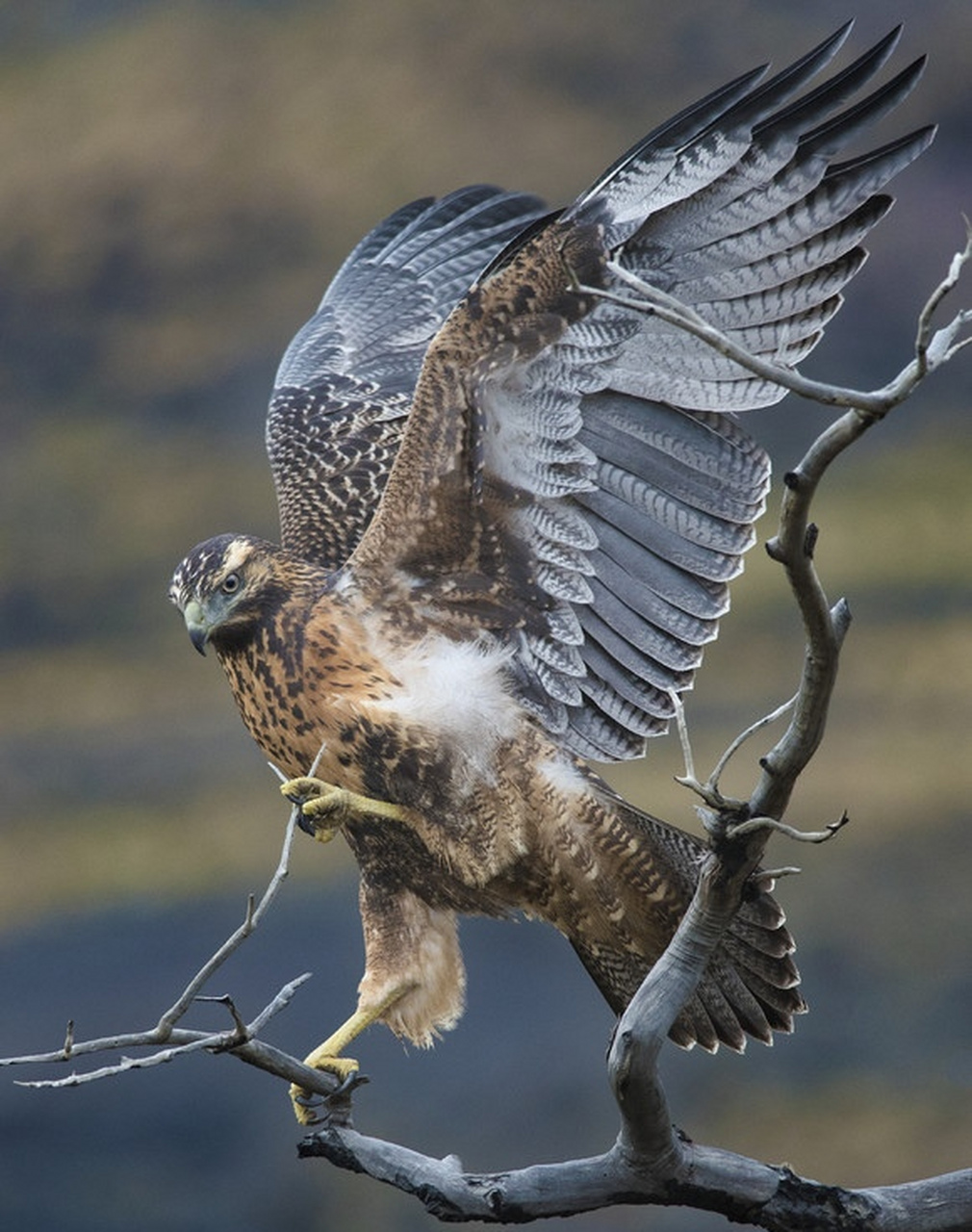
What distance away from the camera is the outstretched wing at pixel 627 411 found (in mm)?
2805

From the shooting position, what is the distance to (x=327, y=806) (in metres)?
2.93

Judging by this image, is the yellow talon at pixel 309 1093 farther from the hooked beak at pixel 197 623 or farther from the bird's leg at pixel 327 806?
the hooked beak at pixel 197 623

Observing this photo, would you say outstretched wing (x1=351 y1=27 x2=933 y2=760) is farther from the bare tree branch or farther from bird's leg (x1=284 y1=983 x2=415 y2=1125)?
bird's leg (x1=284 y1=983 x2=415 y2=1125)

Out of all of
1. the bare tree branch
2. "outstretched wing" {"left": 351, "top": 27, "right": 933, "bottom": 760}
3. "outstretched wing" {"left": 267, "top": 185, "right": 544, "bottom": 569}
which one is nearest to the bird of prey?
"outstretched wing" {"left": 351, "top": 27, "right": 933, "bottom": 760}

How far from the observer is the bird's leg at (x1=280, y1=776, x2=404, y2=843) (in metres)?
2.90

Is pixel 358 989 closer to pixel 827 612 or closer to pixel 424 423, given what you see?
pixel 424 423

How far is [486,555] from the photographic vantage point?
3.12 metres

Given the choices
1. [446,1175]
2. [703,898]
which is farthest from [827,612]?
[446,1175]

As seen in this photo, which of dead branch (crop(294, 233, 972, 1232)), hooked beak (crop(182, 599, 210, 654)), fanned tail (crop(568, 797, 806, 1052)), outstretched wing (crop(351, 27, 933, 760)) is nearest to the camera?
dead branch (crop(294, 233, 972, 1232))

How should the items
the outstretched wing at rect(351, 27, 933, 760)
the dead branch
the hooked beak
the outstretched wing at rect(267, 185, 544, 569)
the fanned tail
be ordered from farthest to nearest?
the outstretched wing at rect(267, 185, 544, 569) → the hooked beak → the fanned tail → the outstretched wing at rect(351, 27, 933, 760) → the dead branch

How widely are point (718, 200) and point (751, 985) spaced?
130 cm

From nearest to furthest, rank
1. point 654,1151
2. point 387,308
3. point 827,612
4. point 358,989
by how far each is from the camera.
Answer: point 827,612, point 654,1151, point 358,989, point 387,308

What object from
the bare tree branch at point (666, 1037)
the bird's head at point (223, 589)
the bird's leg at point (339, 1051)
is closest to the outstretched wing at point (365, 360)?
the bird's head at point (223, 589)

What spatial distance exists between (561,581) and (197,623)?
2.07 ft
